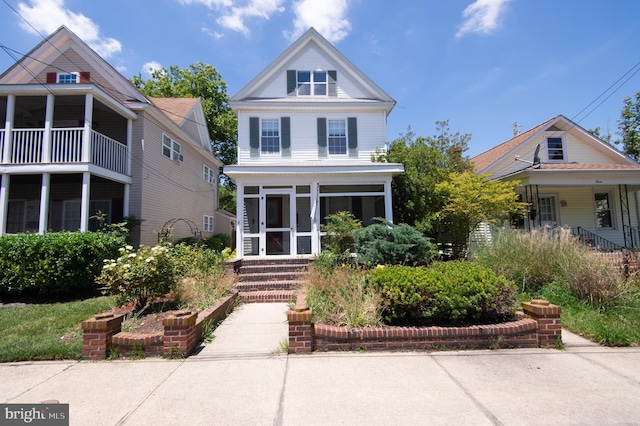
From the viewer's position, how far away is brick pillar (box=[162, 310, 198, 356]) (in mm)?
4309

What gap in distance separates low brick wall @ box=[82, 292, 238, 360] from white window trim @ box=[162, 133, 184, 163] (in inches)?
429

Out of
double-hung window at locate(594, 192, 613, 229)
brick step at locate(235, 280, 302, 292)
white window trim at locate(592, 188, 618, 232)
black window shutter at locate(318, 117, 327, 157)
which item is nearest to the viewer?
brick step at locate(235, 280, 302, 292)

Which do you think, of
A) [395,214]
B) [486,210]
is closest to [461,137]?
[486,210]

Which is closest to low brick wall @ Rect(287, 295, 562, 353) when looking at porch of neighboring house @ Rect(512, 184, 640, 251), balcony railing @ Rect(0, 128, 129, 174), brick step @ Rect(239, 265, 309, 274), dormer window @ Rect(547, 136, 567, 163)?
brick step @ Rect(239, 265, 309, 274)

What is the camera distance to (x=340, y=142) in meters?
12.6

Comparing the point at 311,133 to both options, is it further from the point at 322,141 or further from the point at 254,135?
the point at 254,135

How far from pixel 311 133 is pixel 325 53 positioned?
364cm

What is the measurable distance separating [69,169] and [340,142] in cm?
934

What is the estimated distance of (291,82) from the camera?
12.8 meters

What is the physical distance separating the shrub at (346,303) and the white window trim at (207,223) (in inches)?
529

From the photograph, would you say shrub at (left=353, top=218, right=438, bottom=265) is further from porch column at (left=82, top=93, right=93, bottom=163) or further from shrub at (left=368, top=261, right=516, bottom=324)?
porch column at (left=82, top=93, right=93, bottom=163)

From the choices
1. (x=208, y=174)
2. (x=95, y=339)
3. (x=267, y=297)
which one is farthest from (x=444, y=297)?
(x=208, y=174)

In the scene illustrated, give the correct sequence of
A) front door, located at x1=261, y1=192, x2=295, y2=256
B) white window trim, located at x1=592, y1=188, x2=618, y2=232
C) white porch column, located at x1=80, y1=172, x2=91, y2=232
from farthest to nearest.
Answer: white window trim, located at x1=592, y1=188, x2=618, y2=232 < front door, located at x1=261, y1=192, x2=295, y2=256 < white porch column, located at x1=80, y1=172, x2=91, y2=232

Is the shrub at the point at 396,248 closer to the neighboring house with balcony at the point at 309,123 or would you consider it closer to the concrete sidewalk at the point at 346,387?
the concrete sidewalk at the point at 346,387
